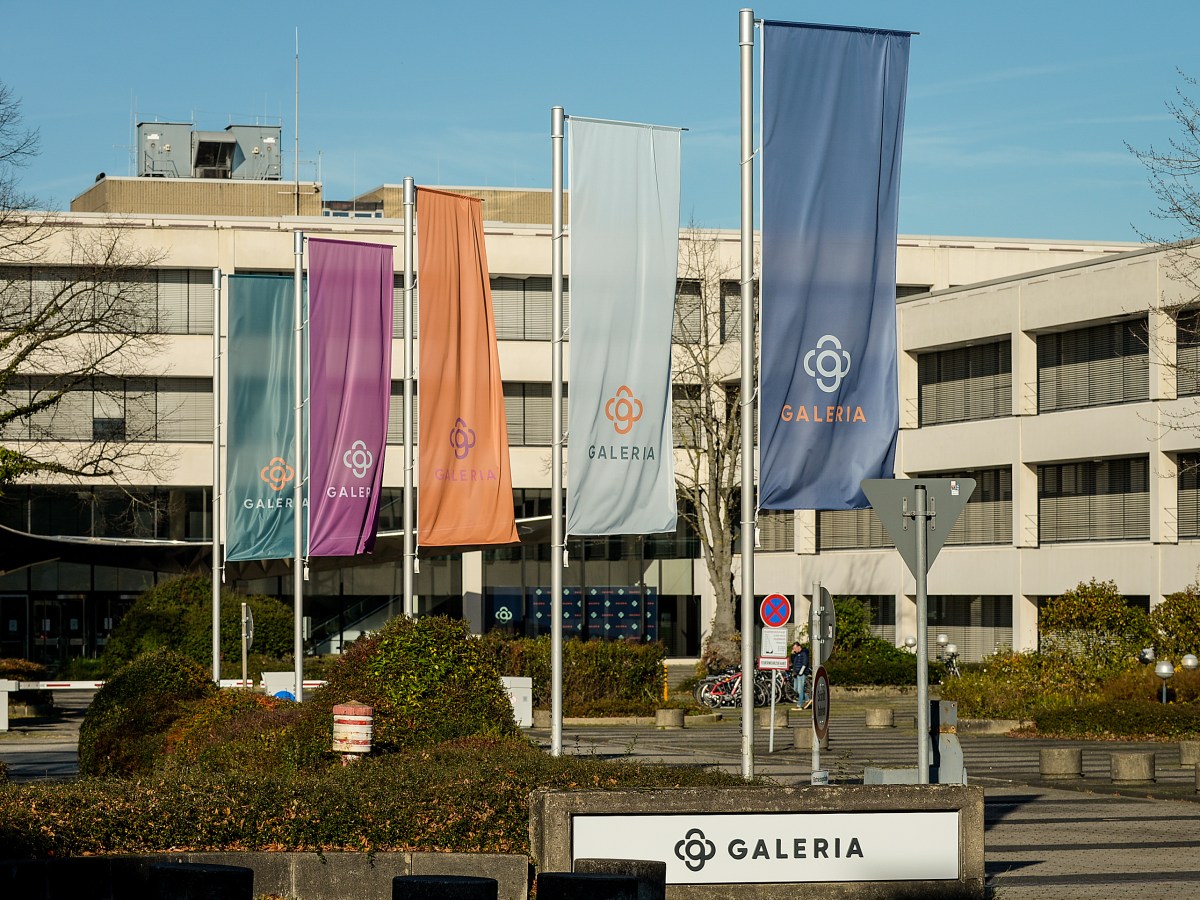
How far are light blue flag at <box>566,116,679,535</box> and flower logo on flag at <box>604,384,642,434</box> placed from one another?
0.01 metres

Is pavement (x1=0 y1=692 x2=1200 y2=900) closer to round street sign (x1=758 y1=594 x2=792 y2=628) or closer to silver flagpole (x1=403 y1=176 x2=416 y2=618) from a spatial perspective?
round street sign (x1=758 y1=594 x2=792 y2=628)

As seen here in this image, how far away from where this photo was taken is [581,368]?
2058cm

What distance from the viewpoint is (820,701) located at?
1814 cm

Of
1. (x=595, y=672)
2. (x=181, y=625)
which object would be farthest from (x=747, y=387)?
(x=181, y=625)

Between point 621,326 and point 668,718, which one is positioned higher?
point 621,326

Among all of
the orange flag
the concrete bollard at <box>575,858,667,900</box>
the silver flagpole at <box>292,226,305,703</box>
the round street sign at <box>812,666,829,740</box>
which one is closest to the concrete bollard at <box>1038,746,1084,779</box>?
the round street sign at <box>812,666,829,740</box>

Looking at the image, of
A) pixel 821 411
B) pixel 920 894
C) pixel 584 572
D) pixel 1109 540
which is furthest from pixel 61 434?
pixel 920 894

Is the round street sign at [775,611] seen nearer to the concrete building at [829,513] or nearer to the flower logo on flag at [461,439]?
the flower logo on flag at [461,439]

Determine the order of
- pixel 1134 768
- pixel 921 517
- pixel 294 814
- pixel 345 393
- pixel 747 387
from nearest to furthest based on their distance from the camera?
pixel 294 814
pixel 921 517
pixel 747 387
pixel 1134 768
pixel 345 393

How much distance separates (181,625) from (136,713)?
2342 centimetres

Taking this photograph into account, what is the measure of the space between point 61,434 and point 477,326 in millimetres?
39338

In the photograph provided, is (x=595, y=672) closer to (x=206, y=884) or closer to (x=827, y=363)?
(x=827, y=363)

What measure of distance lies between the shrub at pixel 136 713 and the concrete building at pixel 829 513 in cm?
2005

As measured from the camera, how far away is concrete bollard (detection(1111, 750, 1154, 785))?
76.5ft
